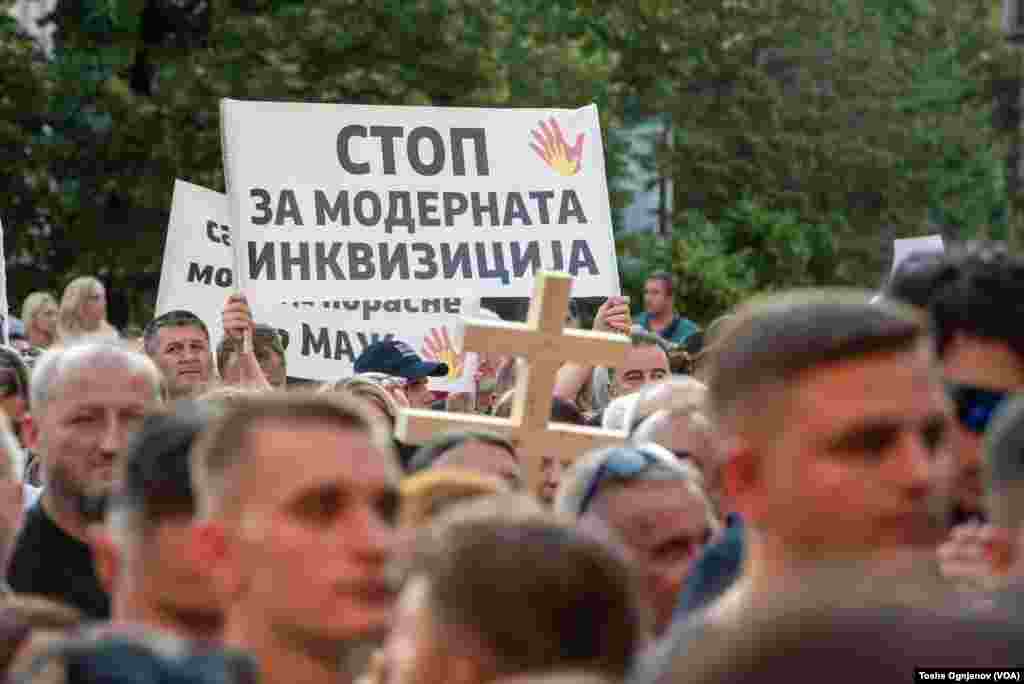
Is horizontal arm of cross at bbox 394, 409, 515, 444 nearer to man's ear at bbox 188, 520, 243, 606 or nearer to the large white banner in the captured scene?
man's ear at bbox 188, 520, 243, 606

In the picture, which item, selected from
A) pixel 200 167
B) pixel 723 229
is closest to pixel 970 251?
pixel 200 167

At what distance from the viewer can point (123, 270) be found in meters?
24.3

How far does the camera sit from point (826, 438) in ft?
11.5

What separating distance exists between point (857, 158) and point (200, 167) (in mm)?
13168

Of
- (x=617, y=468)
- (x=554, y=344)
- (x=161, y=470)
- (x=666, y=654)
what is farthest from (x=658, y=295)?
(x=666, y=654)

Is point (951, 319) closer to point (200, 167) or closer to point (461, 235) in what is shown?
point (461, 235)

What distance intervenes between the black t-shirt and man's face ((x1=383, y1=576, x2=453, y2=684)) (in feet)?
6.67

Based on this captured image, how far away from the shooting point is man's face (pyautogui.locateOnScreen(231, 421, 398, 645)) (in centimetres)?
369

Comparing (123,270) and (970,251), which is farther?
(123,270)

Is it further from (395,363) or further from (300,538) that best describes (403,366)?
(300,538)

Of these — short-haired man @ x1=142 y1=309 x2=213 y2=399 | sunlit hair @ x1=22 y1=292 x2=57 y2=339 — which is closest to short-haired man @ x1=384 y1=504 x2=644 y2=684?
short-haired man @ x1=142 y1=309 x2=213 y2=399

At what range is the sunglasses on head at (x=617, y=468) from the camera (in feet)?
17.0

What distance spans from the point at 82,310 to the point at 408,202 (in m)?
2.41

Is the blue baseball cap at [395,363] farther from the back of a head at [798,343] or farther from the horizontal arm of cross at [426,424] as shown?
the back of a head at [798,343]
